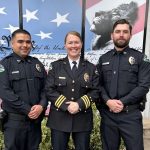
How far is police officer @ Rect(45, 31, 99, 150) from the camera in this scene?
344cm

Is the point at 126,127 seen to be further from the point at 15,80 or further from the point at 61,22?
the point at 61,22

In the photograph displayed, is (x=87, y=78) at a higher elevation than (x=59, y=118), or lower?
higher

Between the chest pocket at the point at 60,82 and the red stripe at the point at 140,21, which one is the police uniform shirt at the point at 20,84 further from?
the red stripe at the point at 140,21

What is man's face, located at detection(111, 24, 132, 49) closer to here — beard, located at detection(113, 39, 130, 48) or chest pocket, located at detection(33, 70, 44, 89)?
beard, located at detection(113, 39, 130, 48)

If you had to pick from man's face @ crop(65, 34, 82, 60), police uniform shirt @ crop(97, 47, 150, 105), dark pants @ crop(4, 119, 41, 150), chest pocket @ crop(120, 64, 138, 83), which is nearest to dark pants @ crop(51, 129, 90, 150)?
dark pants @ crop(4, 119, 41, 150)

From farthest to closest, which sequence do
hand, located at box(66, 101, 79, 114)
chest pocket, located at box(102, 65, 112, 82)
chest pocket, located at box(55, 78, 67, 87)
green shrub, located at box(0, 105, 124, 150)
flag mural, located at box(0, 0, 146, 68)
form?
1. flag mural, located at box(0, 0, 146, 68)
2. green shrub, located at box(0, 105, 124, 150)
3. chest pocket, located at box(102, 65, 112, 82)
4. chest pocket, located at box(55, 78, 67, 87)
5. hand, located at box(66, 101, 79, 114)

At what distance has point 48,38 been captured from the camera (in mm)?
5551

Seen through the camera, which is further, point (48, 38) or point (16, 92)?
point (48, 38)

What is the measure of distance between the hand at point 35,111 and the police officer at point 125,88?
0.72m

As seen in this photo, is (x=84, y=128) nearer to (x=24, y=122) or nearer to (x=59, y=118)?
(x=59, y=118)

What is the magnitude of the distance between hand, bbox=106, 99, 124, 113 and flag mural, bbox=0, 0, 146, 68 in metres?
2.29

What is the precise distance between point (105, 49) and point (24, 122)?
2660 millimetres

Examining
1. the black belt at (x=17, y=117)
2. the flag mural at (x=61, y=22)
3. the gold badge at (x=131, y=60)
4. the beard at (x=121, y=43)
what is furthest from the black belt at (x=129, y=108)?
the flag mural at (x=61, y=22)

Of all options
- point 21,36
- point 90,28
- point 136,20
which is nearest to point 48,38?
point 90,28
